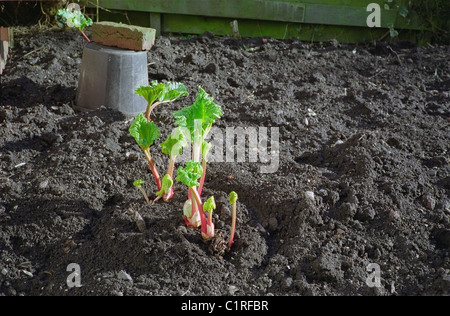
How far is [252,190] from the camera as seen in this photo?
8.93ft

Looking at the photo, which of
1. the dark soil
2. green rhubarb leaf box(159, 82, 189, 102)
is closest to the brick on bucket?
the dark soil

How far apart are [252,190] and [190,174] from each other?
0.62m

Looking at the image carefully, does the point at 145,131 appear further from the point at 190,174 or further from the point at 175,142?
the point at 190,174

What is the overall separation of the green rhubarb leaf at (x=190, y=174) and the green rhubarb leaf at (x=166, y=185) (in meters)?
0.33

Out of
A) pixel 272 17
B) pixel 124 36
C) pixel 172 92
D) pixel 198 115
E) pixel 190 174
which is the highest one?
pixel 272 17

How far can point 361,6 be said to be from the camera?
4.90 metres

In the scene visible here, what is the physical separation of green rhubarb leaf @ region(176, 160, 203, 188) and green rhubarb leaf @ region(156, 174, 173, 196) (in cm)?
33

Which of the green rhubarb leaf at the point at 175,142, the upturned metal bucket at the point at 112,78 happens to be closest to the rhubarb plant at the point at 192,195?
the green rhubarb leaf at the point at 175,142

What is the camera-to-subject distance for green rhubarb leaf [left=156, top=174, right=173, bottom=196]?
8.25 ft

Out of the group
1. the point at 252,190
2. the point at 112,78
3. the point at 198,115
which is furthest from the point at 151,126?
the point at 112,78

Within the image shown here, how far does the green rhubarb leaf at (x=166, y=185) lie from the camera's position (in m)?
2.51

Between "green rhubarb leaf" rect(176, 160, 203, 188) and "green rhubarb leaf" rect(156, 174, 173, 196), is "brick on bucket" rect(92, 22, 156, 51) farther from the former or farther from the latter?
"green rhubarb leaf" rect(176, 160, 203, 188)

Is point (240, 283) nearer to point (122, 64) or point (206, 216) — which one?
point (206, 216)
